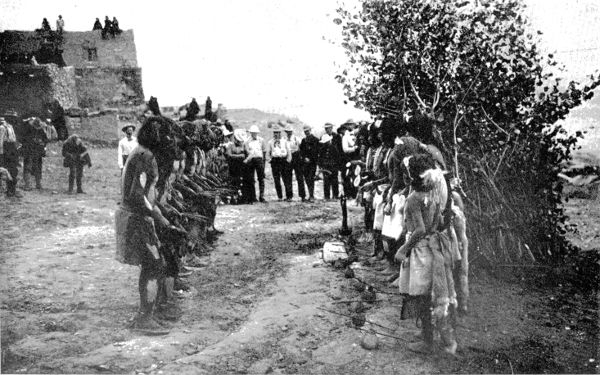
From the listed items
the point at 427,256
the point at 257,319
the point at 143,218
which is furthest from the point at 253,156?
the point at 427,256

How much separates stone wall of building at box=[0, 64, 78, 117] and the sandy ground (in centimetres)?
1298

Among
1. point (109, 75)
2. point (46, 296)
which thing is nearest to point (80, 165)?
point (46, 296)

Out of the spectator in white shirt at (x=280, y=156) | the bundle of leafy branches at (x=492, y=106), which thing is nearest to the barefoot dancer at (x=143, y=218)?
the bundle of leafy branches at (x=492, y=106)

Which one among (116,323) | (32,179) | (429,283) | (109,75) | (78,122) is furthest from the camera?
(109,75)

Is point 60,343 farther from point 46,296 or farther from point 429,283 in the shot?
point 429,283

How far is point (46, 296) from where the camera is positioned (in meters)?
6.02

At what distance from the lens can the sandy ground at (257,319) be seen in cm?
428

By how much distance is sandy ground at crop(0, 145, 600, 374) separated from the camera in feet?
14.0

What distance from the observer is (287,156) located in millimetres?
13016

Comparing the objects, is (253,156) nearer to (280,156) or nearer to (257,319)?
(280,156)

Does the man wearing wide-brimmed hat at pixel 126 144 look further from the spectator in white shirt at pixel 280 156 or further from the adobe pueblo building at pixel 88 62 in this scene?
the adobe pueblo building at pixel 88 62

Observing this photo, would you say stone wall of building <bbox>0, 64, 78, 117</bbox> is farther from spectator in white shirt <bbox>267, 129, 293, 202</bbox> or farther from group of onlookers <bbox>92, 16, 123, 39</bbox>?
group of onlookers <bbox>92, 16, 123, 39</bbox>

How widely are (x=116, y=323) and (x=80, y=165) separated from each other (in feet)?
30.0

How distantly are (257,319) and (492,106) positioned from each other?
4.54 m
